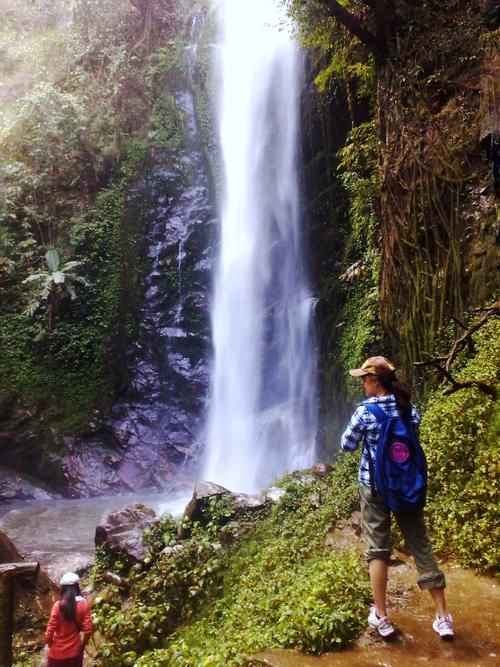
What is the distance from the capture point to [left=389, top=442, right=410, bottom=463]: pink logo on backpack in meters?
2.94

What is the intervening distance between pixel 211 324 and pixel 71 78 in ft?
34.2

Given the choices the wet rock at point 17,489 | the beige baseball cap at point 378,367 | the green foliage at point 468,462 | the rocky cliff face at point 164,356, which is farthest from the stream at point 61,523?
the beige baseball cap at point 378,367

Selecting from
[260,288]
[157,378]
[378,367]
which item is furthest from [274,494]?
[260,288]

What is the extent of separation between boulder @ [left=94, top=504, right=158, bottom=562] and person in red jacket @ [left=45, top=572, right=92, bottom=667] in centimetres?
269

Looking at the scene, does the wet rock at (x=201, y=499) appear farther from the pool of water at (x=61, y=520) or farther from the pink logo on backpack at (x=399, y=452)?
the pink logo on backpack at (x=399, y=452)

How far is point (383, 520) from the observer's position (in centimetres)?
306

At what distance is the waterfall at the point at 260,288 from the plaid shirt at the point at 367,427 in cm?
837

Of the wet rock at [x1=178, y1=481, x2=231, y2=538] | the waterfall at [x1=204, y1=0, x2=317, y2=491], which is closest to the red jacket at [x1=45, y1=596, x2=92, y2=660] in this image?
the wet rock at [x1=178, y1=481, x2=231, y2=538]

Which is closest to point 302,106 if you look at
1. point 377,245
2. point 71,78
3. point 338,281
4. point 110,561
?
point 338,281

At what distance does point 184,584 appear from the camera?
5.40m

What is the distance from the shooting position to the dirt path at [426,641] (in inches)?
109

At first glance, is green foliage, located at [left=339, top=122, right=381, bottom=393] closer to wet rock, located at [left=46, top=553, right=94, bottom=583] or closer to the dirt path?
wet rock, located at [left=46, top=553, right=94, bottom=583]

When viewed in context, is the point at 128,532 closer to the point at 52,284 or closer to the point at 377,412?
the point at 377,412

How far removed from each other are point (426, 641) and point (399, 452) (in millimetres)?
1086
